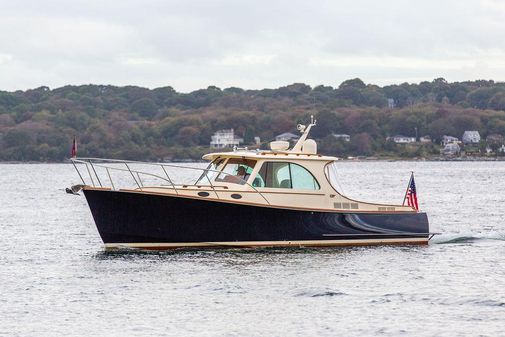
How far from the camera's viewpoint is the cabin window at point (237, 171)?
30203mm

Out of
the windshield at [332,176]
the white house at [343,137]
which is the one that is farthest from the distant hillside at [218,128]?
the windshield at [332,176]

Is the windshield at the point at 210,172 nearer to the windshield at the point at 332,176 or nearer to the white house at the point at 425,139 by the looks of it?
→ the windshield at the point at 332,176

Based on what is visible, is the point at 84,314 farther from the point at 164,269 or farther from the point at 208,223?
the point at 208,223

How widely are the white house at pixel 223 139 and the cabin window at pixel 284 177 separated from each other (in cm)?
13126

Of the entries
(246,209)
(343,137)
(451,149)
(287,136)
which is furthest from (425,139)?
(246,209)

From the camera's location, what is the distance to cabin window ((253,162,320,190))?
30.2 meters

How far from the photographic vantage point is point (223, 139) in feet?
561

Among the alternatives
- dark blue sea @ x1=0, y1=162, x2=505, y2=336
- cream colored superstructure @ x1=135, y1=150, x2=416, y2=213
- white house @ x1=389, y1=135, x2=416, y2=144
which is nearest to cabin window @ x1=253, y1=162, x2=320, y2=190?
cream colored superstructure @ x1=135, y1=150, x2=416, y2=213

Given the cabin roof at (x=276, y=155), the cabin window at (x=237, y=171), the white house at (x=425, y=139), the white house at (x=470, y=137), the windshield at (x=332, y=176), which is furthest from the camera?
the white house at (x=425, y=139)

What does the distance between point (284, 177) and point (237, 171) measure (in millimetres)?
1226

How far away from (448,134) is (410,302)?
172843 mm

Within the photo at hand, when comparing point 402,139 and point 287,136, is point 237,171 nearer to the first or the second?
point 287,136

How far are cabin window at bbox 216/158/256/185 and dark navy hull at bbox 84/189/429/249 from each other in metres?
1.11

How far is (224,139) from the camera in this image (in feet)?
558
